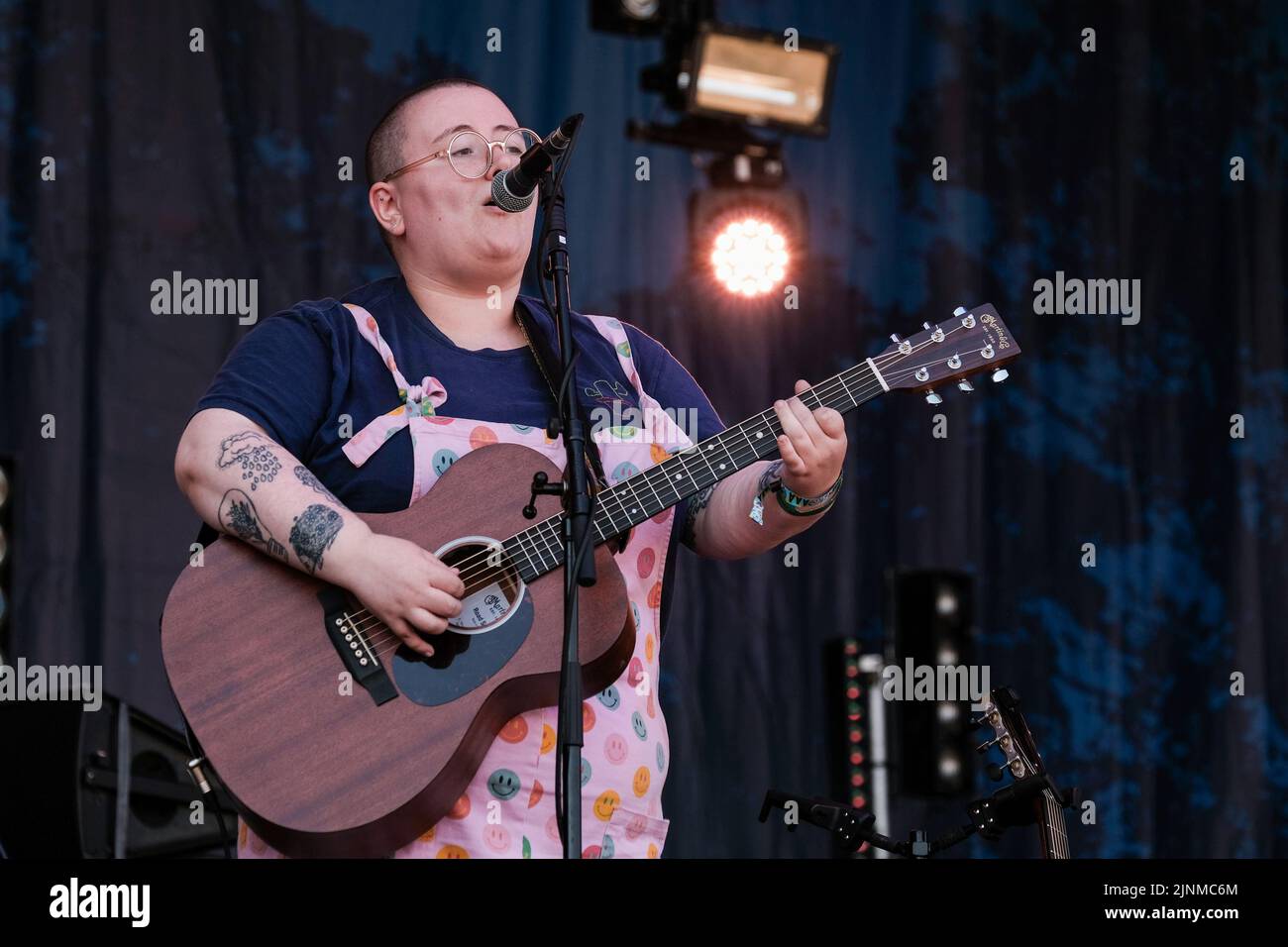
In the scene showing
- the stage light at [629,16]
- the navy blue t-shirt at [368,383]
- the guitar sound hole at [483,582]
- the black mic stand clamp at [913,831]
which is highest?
the stage light at [629,16]

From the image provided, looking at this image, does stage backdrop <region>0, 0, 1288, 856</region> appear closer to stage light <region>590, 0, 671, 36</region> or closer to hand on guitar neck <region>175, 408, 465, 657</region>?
stage light <region>590, 0, 671, 36</region>

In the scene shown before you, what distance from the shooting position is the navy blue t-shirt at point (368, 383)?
2441 millimetres

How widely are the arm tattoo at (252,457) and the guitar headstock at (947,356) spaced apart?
1.05m

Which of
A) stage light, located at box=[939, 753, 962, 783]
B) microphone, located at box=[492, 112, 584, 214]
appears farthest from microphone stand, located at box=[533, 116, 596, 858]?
stage light, located at box=[939, 753, 962, 783]

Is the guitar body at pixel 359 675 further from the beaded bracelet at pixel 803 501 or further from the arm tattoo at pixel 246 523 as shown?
the beaded bracelet at pixel 803 501

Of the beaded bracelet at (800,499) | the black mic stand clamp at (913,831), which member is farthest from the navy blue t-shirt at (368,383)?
the black mic stand clamp at (913,831)

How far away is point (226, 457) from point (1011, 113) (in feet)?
10.3

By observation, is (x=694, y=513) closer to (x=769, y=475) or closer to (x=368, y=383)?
(x=769, y=475)

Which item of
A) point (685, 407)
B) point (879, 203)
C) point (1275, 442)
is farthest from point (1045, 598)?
point (685, 407)

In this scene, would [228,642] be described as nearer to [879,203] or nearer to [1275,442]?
[879,203]

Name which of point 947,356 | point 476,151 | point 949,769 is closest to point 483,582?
point 476,151

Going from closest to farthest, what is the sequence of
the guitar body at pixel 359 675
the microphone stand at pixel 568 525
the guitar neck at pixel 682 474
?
the microphone stand at pixel 568 525 < the guitar body at pixel 359 675 < the guitar neck at pixel 682 474

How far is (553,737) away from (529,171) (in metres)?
0.85

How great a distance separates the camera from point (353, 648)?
7.52 feet
